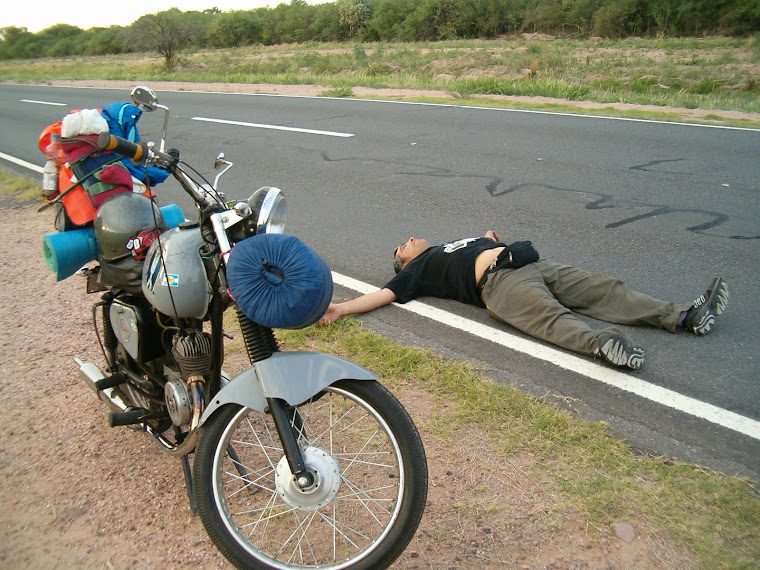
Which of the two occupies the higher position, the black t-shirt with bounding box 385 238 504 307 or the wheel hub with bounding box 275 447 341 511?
the wheel hub with bounding box 275 447 341 511

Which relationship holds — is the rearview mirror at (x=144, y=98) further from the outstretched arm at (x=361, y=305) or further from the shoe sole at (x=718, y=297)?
the shoe sole at (x=718, y=297)

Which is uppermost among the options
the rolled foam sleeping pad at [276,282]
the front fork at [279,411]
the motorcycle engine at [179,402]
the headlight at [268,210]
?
the headlight at [268,210]

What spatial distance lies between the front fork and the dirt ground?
1.88ft

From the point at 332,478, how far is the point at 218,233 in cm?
91

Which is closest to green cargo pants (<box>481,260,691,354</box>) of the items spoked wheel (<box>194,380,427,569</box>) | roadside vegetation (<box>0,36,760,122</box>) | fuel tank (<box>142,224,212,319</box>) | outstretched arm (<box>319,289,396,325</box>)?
outstretched arm (<box>319,289,396,325</box>)

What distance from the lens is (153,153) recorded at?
231cm

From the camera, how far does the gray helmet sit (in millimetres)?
2701

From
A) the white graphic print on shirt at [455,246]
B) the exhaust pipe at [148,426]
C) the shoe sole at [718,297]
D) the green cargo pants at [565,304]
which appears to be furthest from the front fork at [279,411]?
the shoe sole at [718,297]

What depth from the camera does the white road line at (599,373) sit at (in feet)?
10.2

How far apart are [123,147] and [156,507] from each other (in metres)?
1.47

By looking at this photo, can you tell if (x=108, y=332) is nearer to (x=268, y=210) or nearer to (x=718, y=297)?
(x=268, y=210)

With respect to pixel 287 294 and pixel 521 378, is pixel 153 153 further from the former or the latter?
pixel 521 378

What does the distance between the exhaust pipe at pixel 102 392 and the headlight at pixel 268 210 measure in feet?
4.43

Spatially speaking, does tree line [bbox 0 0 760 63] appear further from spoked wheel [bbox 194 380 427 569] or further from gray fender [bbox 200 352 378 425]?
gray fender [bbox 200 352 378 425]
